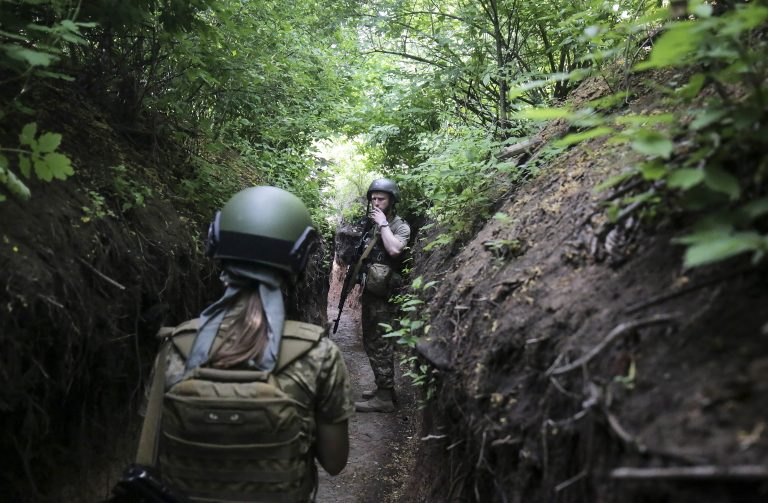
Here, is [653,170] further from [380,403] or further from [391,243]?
[380,403]

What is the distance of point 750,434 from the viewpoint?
1.05m

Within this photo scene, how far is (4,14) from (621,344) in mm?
3482

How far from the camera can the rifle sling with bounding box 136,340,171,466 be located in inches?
91.1

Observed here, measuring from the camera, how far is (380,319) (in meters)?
6.81

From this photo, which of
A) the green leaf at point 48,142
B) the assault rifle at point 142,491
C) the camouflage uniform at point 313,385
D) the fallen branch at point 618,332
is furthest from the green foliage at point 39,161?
the fallen branch at point 618,332

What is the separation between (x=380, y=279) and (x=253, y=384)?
4.51 meters

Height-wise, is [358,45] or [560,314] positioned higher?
[358,45]

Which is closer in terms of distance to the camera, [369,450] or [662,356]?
[662,356]

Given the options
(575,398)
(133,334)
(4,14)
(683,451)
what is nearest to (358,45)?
(4,14)

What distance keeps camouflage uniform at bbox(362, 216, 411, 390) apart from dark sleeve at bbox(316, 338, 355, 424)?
4254 mm

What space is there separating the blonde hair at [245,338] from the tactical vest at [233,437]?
0.07m

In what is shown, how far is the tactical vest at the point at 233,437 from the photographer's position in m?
2.10

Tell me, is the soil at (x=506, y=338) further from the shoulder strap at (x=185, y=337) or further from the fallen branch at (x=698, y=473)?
the shoulder strap at (x=185, y=337)

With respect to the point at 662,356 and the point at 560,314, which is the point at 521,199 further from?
the point at 662,356
